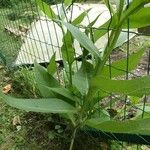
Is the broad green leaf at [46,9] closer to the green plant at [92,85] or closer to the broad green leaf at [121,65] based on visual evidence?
the green plant at [92,85]

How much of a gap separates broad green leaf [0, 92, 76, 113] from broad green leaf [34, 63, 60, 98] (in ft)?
0.79

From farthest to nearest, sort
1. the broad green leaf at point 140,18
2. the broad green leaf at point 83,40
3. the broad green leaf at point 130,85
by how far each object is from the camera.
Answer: the broad green leaf at point 83,40 < the broad green leaf at point 140,18 < the broad green leaf at point 130,85

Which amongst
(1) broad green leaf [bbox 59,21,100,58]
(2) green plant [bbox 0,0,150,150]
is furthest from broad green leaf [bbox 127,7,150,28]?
(1) broad green leaf [bbox 59,21,100,58]

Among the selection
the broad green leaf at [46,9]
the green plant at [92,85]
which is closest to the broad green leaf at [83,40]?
the green plant at [92,85]

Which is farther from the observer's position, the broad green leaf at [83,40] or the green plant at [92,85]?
the broad green leaf at [83,40]

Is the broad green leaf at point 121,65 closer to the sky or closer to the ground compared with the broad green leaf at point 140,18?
closer to the ground

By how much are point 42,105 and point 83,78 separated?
0.31m

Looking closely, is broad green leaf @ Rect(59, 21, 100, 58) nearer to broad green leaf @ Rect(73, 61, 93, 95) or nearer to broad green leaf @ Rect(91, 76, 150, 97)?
broad green leaf @ Rect(91, 76, 150, 97)

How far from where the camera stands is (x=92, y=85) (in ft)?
6.55

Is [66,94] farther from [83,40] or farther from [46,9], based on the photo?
[46,9]

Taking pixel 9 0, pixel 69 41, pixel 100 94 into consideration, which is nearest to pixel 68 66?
pixel 69 41

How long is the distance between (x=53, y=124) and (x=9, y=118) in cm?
43

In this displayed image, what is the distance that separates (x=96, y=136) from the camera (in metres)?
2.46

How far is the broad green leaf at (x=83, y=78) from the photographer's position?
2.27 m
